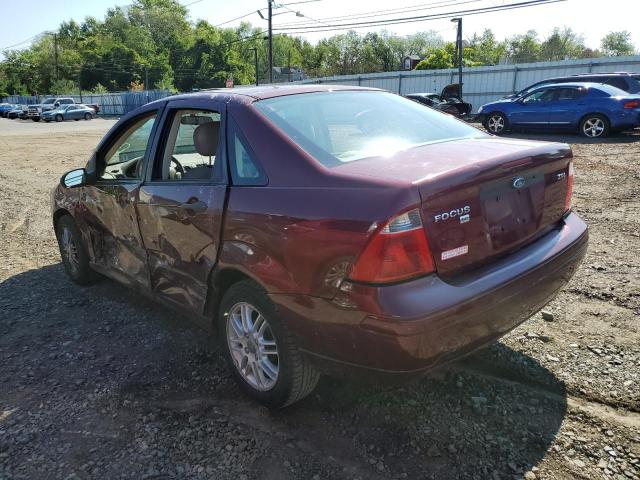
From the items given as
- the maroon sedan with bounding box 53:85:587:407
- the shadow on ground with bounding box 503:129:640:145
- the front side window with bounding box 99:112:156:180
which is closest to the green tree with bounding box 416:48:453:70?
the shadow on ground with bounding box 503:129:640:145

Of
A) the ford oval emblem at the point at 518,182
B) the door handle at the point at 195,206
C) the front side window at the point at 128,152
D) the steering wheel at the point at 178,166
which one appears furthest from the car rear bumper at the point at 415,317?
the front side window at the point at 128,152

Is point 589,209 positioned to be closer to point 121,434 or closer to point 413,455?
point 413,455

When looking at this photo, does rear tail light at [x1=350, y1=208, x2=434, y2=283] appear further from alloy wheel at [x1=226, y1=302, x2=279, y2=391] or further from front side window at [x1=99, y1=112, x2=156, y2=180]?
front side window at [x1=99, y1=112, x2=156, y2=180]

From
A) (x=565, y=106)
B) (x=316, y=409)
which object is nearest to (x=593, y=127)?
(x=565, y=106)

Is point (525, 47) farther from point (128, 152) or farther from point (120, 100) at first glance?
point (128, 152)

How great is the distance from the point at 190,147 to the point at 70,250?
6.00 ft

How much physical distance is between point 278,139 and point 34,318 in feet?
9.40

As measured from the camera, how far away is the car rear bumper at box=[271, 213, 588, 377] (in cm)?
210

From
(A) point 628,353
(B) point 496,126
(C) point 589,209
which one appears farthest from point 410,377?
(B) point 496,126

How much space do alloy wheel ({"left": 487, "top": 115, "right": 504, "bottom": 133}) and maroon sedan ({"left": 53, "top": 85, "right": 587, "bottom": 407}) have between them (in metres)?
13.0

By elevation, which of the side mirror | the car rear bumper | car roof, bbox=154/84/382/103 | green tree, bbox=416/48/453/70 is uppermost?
green tree, bbox=416/48/453/70

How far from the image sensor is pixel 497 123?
51.0 feet

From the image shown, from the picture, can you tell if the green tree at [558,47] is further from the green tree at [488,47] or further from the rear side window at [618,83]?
the rear side window at [618,83]

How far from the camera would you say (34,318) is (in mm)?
4168
